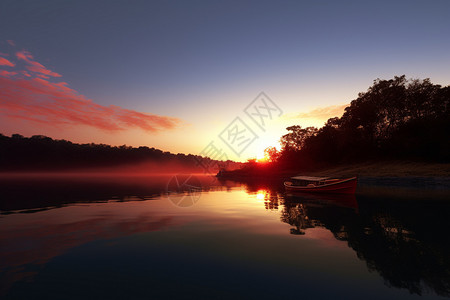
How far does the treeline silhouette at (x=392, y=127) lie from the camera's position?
2462 inches

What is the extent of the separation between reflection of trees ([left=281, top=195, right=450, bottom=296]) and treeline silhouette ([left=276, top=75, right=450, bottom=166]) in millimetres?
54439

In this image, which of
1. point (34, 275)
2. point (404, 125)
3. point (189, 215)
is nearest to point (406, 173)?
point (404, 125)

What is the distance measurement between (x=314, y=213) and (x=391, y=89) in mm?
73246

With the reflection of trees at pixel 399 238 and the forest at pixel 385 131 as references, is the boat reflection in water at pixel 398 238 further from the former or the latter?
the forest at pixel 385 131

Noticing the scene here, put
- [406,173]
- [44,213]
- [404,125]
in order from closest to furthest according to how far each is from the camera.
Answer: [44,213]
[406,173]
[404,125]

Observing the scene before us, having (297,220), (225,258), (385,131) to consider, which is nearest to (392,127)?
(385,131)

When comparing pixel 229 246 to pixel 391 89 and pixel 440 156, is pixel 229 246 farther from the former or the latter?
pixel 391 89

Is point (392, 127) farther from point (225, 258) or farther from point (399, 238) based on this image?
point (225, 258)

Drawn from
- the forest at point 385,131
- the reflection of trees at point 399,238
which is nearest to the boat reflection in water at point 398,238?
the reflection of trees at point 399,238

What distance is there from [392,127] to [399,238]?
3018 inches

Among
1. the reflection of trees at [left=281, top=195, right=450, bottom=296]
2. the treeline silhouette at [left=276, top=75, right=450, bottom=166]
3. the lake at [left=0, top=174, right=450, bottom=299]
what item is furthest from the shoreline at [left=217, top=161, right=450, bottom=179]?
the lake at [left=0, top=174, right=450, bottom=299]

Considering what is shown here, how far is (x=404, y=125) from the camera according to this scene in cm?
6938

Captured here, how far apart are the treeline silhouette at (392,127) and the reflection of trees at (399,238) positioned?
54.4 metres

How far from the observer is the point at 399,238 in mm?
12258
